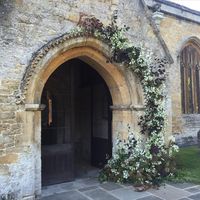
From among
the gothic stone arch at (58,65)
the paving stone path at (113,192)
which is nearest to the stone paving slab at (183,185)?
the paving stone path at (113,192)

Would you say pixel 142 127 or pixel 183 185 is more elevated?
pixel 142 127

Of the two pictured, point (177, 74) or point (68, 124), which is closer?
point (68, 124)

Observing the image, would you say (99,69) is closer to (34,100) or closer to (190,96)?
(34,100)

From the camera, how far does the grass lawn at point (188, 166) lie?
241 inches

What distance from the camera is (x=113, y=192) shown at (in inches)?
210

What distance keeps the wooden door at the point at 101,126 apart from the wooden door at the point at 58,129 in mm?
1036

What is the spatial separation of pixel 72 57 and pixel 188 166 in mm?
3950

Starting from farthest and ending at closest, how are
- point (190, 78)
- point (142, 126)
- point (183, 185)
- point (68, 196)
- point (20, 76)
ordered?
1. point (190, 78)
2. point (142, 126)
3. point (183, 185)
4. point (68, 196)
5. point (20, 76)

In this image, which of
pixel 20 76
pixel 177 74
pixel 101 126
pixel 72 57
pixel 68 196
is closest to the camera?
pixel 20 76

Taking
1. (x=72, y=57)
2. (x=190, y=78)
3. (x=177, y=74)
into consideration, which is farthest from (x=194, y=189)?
(x=190, y=78)

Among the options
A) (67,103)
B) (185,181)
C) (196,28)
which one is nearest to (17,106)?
(67,103)

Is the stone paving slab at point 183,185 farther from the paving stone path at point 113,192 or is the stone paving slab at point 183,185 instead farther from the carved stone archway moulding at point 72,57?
the carved stone archway moulding at point 72,57

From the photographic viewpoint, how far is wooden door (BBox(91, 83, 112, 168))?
7.11 m

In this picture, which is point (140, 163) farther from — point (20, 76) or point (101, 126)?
point (20, 76)
